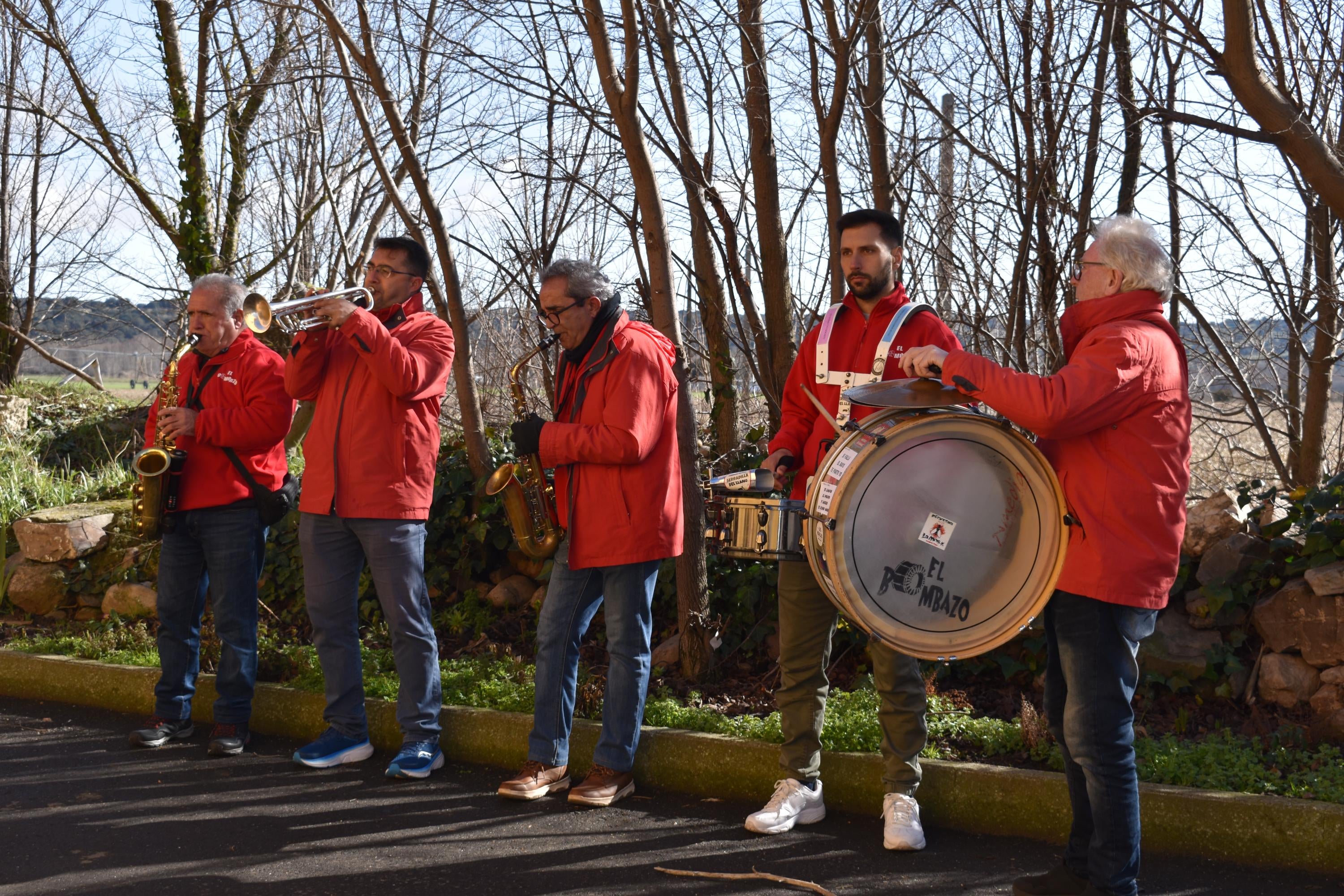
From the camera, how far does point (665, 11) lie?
602 centimetres

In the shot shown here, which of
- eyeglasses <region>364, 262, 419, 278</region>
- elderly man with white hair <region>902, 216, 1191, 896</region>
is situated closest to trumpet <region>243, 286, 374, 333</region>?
eyeglasses <region>364, 262, 419, 278</region>

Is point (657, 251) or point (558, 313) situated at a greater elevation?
point (657, 251)

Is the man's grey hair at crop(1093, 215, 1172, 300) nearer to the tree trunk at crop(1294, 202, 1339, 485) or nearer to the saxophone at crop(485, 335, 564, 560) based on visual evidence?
the saxophone at crop(485, 335, 564, 560)

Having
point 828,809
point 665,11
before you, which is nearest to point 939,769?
point 828,809

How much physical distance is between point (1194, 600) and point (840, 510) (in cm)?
258

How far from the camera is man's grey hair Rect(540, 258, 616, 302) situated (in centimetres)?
423

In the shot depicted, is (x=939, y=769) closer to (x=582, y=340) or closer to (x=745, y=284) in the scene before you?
(x=582, y=340)

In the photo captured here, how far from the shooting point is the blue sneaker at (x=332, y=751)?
4766mm

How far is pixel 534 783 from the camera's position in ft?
14.3

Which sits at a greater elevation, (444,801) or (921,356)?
(921,356)

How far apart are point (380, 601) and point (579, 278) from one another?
1.54m

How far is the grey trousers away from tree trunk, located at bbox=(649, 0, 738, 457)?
1.99 m

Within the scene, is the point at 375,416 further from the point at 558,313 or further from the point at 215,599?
the point at 215,599

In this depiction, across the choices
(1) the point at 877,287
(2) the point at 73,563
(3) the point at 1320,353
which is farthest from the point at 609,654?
(2) the point at 73,563
